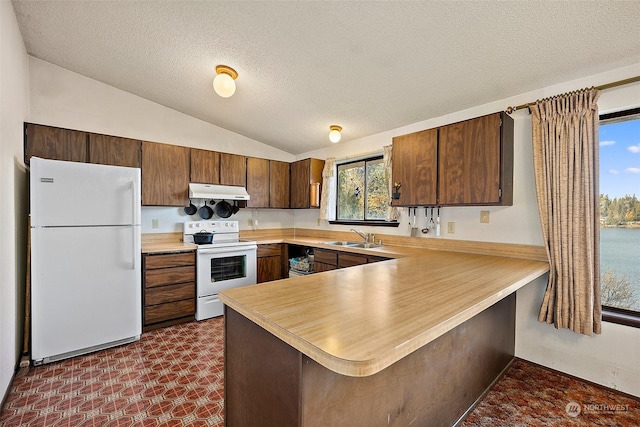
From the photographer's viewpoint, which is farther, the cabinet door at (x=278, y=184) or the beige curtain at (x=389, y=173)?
the cabinet door at (x=278, y=184)

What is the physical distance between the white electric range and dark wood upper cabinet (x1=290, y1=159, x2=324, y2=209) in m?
1.01

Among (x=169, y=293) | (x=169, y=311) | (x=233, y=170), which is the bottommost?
(x=169, y=311)

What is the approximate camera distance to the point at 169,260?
2998 mm

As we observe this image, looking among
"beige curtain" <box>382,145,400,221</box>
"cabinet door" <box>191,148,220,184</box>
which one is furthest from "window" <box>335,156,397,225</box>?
"cabinet door" <box>191,148,220,184</box>

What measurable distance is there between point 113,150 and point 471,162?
347 cm

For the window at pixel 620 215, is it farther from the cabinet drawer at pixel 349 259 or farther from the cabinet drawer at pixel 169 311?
the cabinet drawer at pixel 169 311

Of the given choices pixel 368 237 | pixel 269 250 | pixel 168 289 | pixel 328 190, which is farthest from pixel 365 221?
pixel 168 289

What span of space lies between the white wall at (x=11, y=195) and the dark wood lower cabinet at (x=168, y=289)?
34.7 inches

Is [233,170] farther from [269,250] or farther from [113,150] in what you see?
[113,150]

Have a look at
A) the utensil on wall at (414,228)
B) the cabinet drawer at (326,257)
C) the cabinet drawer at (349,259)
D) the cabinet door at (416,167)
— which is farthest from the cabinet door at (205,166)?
the utensil on wall at (414,228)

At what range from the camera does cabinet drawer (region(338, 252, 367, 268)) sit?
2.89m

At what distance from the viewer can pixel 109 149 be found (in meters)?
2.93

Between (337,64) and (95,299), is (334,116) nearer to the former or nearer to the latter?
(337,64)

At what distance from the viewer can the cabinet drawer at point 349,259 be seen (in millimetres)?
2889
